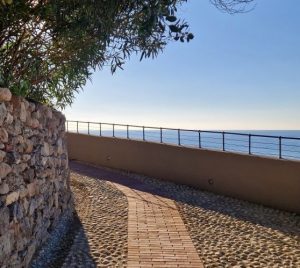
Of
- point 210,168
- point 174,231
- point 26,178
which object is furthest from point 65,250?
point 210,168

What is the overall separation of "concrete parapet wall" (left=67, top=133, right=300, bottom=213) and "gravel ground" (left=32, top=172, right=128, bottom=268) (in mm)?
2542

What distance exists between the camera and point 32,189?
192 inches

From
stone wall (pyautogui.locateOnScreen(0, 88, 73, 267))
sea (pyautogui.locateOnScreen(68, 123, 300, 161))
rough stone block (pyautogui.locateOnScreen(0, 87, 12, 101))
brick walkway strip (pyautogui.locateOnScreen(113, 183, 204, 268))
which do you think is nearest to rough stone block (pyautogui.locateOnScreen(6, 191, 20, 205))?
stone wall (pyautogui.locateOnScreen(0, 88, 73, 267))

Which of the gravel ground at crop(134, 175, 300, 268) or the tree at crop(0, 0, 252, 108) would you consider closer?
the tree at crop(0, 0, 252, 108)

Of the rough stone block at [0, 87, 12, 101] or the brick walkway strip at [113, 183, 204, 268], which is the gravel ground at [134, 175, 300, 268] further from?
the rough stone block at [0, 87, 12, 101]

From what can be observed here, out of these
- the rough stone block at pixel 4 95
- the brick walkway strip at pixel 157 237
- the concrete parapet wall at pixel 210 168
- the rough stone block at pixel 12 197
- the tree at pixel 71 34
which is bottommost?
the brick walkway strip at pixel 157 237

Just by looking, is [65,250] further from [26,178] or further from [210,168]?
[210,168]

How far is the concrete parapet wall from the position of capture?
26.5ft

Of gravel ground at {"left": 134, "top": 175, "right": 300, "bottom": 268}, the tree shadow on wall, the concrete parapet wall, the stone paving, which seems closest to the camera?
the tree shadow on wall

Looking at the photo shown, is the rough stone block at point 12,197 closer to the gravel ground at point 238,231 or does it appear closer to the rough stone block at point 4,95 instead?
→ the rough stone block at point 4,95

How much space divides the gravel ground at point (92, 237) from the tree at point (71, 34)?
2286mm

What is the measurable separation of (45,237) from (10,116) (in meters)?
2.24

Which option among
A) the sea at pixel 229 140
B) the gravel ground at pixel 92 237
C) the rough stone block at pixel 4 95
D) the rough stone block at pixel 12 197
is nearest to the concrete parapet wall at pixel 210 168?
the sea at pixel 229 140

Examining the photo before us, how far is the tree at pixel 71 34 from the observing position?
390 cm
